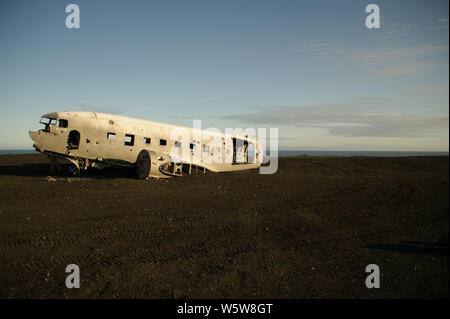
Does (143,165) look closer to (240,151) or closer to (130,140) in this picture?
(130,140)

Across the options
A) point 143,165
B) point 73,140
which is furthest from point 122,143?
point 73,140

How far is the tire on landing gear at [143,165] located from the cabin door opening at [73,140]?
3.66 m

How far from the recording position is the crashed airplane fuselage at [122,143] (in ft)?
50.3

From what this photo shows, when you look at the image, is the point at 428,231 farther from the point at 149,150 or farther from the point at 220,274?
the point at 149,150

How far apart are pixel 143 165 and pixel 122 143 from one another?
2.15 meters

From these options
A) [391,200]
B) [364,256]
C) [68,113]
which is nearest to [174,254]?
[364,256]

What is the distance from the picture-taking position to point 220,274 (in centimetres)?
525

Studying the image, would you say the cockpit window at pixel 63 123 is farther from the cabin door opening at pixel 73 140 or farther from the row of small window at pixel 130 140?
the row of small window at pixel 130 140

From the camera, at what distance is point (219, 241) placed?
7031 mm

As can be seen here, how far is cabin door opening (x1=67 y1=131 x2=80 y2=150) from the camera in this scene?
617 inches

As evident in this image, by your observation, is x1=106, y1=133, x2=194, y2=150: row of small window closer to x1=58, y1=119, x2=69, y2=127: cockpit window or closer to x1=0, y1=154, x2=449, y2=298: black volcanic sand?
x1=58, y1=119, x2=69, y2=127: cockpit window

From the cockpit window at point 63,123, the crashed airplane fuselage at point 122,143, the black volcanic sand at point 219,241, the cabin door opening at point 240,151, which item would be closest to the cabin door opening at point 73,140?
the crashed airplane fuselage at point 122,143

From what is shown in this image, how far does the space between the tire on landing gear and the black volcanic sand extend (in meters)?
2.36

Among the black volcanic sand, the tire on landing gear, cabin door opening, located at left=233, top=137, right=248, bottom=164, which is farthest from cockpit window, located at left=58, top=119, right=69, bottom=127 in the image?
cabin door opening, located at left=233, top=137, right=248, bottom=164
